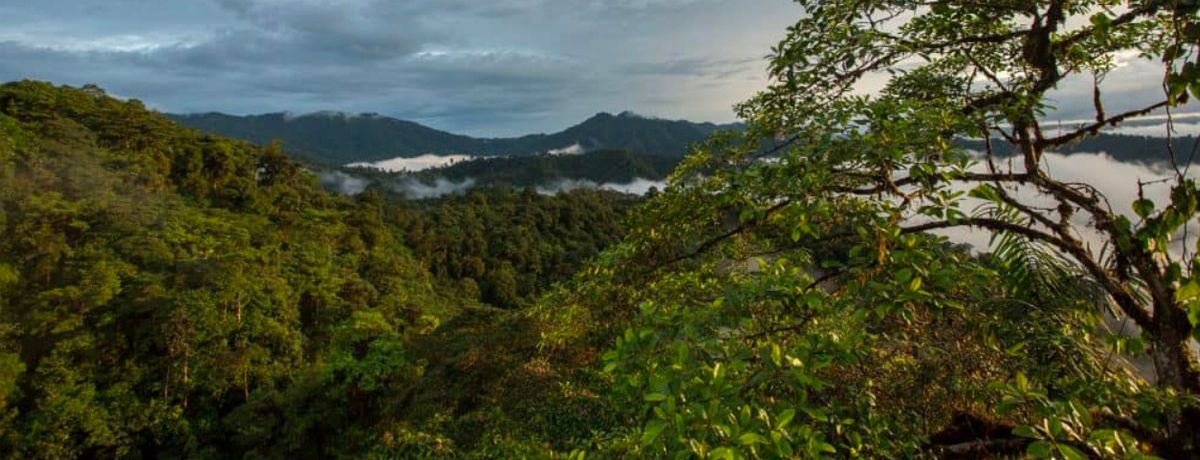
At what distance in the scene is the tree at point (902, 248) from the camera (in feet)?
7.17

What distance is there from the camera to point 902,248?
8.71 feet

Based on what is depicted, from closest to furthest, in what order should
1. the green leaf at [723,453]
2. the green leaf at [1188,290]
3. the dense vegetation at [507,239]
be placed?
the green leaf at [1188,290]
the green leaf at [723,453]
the dense vegetation at [507,239]

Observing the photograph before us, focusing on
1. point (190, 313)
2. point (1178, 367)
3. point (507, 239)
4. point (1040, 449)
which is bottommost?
point (507, 239)

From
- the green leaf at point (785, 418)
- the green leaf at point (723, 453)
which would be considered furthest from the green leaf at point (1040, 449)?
the green leaf at point (723, 453)

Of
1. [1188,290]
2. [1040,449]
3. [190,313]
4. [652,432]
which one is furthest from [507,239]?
[1188,290]

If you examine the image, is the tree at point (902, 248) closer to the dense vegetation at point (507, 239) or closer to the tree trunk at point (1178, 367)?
the tree trunk at point (1178, 367)

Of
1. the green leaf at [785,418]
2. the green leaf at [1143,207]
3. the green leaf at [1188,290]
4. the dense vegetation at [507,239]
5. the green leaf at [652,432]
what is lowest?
the dense vegetation at [507,239]

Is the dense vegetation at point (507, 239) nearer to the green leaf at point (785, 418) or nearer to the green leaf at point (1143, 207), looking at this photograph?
the green leaf at point (1143, 207)

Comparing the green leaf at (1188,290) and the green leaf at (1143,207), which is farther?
the green leaf at (1143,207)

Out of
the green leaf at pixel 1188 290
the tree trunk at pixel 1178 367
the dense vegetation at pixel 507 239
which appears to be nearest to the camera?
the green leaf at pixel 1188 290

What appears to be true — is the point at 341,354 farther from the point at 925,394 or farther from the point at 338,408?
the point at 925,394

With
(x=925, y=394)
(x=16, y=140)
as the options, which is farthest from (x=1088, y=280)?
(x=16, y=140)

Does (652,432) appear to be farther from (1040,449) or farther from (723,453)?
(1040,449)

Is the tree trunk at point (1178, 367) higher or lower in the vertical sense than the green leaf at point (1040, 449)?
lower
